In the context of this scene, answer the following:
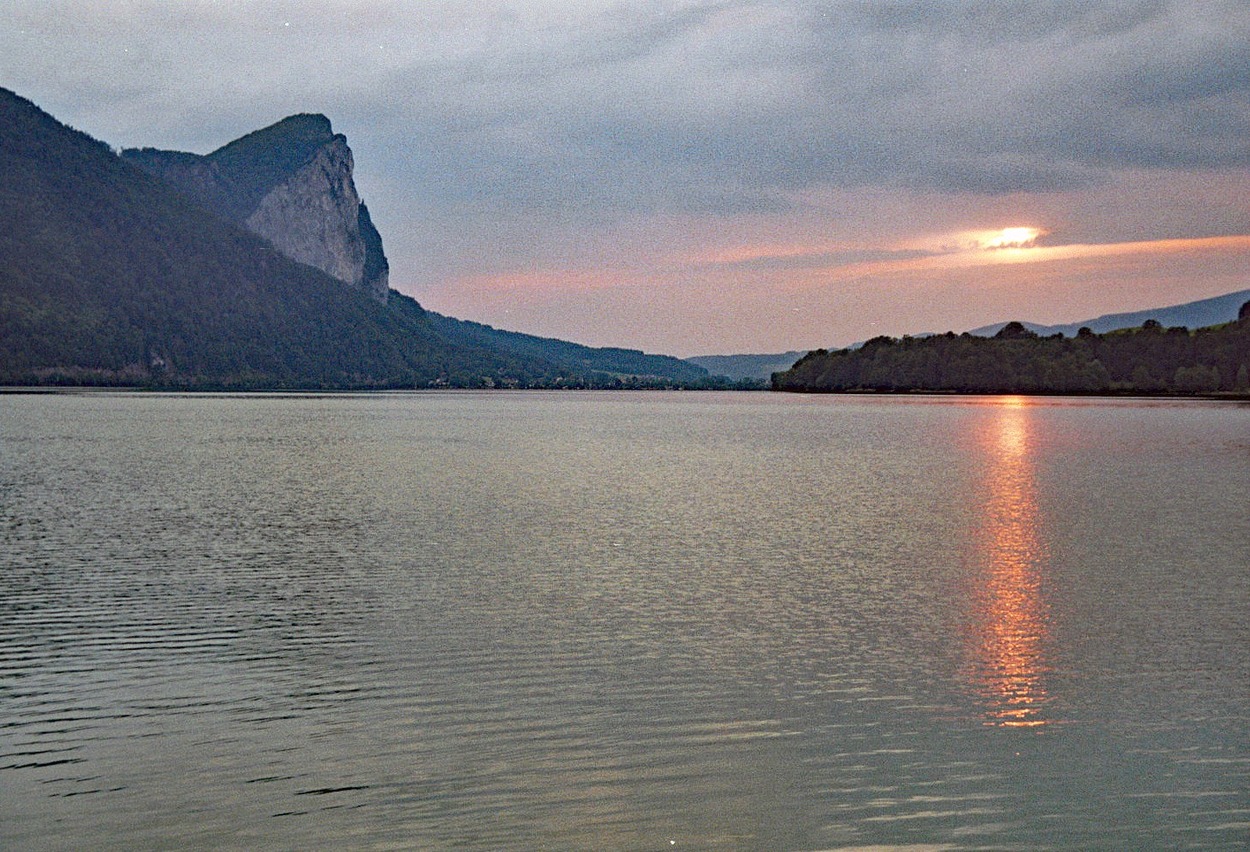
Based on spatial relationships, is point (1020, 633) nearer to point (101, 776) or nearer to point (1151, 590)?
point (1151, 590)

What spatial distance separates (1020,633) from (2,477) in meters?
57.9

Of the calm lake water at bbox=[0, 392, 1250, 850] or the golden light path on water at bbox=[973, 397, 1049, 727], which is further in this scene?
the golden light path on water at bbox=[973, 397, 1049, 727]

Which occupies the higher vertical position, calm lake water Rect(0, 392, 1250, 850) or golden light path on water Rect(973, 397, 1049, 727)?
calm lake water Rect(0, 392, 1250, 850)

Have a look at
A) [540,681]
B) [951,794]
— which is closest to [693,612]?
[540,681]

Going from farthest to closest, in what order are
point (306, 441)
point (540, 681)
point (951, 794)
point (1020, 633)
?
point (306, 441)
point (1020, 633)
point (540, 681)
point (951, 794)

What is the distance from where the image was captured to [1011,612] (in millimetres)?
27938

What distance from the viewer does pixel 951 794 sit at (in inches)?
580

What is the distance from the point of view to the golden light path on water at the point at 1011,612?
64.5ft

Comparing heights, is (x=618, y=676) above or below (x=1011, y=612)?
above

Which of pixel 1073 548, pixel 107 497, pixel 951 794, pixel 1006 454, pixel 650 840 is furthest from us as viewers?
pixel 1006 454

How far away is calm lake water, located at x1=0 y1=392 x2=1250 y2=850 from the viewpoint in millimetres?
13945

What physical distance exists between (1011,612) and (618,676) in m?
12.2

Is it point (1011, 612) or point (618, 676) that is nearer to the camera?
point (618, 676)

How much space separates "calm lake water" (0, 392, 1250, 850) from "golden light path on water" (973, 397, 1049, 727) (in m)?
0.16
